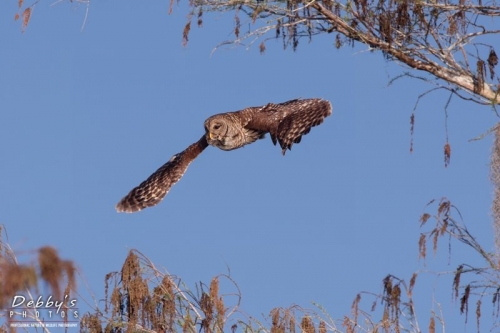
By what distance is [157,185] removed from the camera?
1270 centimetres

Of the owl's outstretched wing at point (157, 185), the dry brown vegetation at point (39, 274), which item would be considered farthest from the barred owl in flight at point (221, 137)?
the dry brown vegetation at point (39, 274)

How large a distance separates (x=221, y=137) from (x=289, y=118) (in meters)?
1.51

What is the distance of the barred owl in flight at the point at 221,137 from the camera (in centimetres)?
1231

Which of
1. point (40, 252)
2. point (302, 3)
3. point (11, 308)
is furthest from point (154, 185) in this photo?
point (40, 252)

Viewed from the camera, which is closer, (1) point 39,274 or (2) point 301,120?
(1) point 39,274

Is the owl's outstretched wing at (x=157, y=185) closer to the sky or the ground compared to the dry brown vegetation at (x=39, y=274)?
closer to the sky

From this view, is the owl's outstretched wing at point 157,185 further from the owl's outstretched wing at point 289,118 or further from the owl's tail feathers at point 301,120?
the owl's tail feathers at point 301,120

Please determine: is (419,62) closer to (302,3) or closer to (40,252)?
(302,3)

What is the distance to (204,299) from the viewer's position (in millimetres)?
8242

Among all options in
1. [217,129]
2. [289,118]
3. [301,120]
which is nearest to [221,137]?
[217,129]

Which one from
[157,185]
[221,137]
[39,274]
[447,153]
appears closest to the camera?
[39,274]

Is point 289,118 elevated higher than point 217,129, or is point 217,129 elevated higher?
point 217,129

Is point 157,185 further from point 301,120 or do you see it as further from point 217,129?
point 301,120

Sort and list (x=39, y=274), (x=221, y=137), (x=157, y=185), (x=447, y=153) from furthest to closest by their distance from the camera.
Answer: (x=221, y=137)
(x=157, y=185)
(x=447, y=153)
(x=39, y=274)
